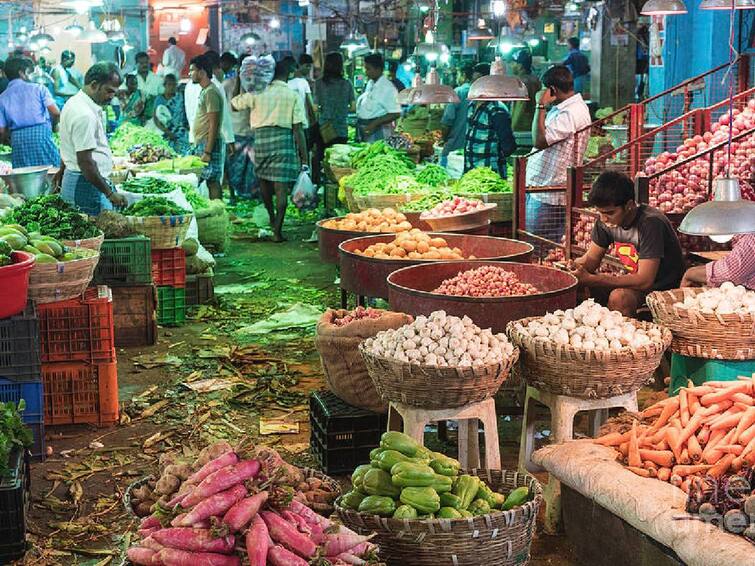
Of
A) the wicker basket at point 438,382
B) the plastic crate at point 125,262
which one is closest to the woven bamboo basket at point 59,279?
the plastic crate at point 125,262

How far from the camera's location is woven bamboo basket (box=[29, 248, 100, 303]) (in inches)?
263

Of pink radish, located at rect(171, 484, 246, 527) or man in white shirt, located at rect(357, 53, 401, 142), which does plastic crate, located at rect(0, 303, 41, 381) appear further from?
man in white shirt, located at rect(357, 53, 401, 142)

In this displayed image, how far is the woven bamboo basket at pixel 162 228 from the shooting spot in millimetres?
9523

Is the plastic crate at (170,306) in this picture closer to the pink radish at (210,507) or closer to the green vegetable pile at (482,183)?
the green vegetable pile at (482,183)

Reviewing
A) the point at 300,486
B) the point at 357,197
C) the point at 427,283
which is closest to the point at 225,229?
the point at 357,197

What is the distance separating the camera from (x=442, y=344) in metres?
5.11

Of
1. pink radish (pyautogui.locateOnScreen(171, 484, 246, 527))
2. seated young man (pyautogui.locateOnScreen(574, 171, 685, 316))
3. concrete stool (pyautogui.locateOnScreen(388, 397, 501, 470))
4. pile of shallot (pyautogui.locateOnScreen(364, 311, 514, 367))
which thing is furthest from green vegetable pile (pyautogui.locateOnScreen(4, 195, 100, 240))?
pink radish (pyautogui.locateOnScreen(171, 484, 246, 527))

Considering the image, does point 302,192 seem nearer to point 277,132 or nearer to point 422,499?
point 277,132

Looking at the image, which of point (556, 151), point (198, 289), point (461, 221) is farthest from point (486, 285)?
point (198, 289)

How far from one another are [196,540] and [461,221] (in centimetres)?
628

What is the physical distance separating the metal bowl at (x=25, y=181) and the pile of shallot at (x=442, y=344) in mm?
6284

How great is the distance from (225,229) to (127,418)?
19.2 ft

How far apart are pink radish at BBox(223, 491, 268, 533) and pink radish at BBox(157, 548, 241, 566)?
3.7 inches

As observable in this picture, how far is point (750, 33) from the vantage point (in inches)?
508
